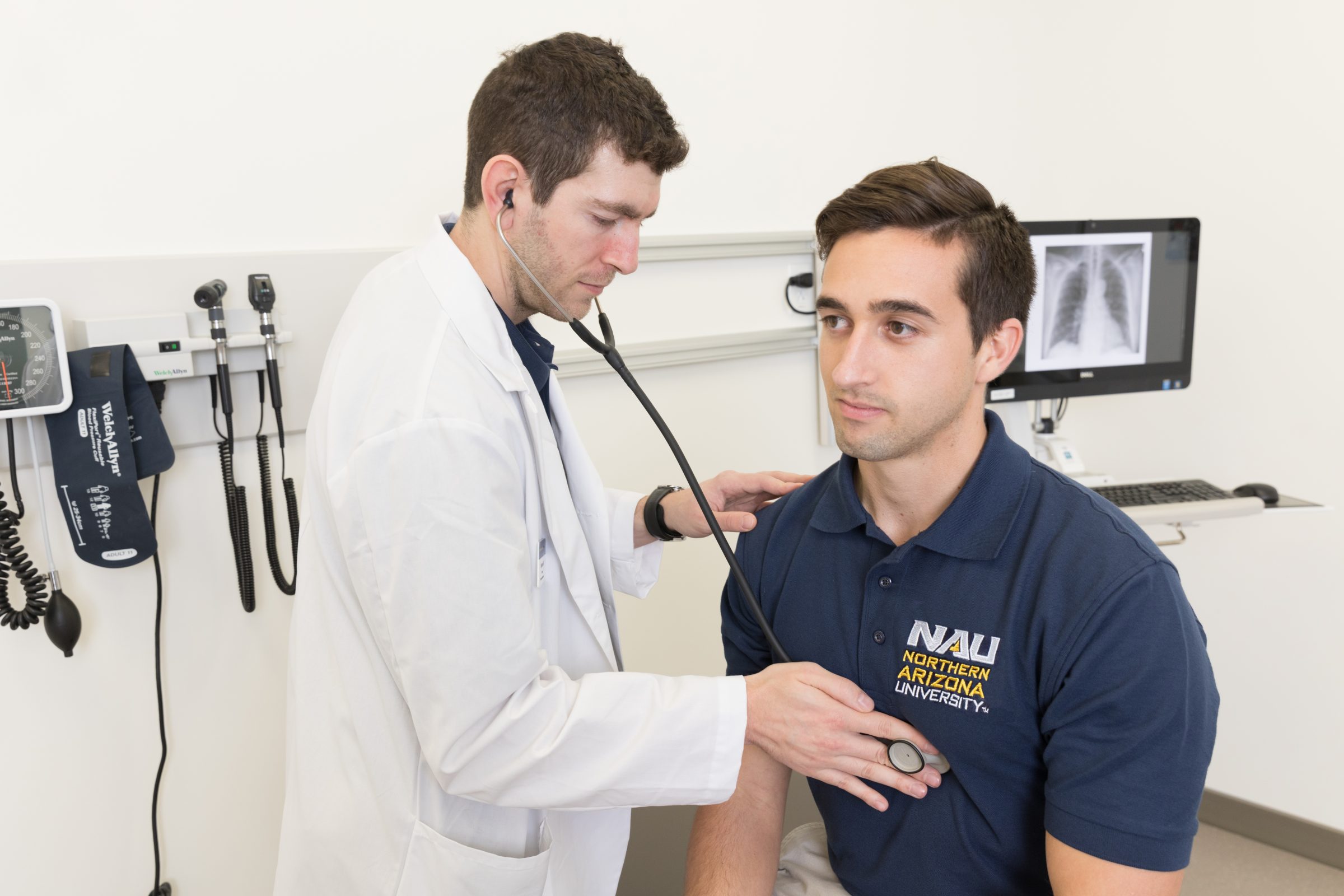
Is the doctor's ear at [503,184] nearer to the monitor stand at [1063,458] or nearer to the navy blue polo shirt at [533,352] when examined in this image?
the navy blue polo shirt at [533,352]

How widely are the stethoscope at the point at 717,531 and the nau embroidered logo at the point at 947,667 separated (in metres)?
0.06

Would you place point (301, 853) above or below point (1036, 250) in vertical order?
below

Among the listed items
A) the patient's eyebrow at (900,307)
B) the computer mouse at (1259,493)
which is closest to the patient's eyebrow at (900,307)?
the patient's eyebrow at (900,307)

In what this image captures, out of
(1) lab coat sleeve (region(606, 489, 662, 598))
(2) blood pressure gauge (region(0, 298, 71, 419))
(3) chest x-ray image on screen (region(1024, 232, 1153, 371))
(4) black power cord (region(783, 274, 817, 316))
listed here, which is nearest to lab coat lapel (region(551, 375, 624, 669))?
(1) lab coat sleeve (region(606, 489, 662, 598))

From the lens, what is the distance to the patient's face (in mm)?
1061

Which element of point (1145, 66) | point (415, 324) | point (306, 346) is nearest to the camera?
point (415, 324)

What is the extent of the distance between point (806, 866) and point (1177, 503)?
1.09 meters

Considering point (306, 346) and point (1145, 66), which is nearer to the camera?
point (306, 346)

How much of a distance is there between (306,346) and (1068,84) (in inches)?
77.5

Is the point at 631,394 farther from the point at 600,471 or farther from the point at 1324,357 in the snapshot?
the point at 1324,357

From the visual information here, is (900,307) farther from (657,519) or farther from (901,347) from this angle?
(657,519)

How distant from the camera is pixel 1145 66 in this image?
228cm

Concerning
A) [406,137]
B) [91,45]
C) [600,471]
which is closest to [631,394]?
[600,471]

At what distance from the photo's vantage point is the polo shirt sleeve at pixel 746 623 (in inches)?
47.7
